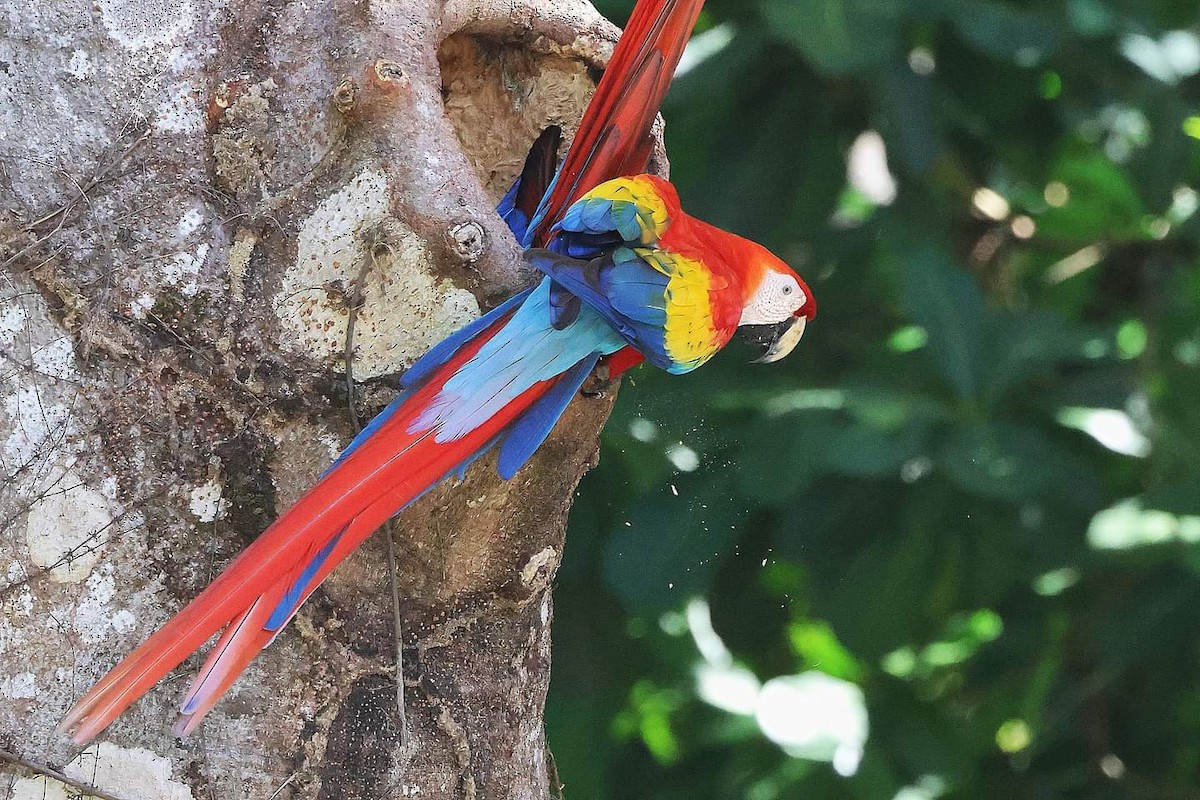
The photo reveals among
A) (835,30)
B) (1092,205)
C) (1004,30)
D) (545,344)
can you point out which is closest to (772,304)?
(545,344)

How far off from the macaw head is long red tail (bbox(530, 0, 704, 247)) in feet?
0.52

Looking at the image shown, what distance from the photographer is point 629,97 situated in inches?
41.3

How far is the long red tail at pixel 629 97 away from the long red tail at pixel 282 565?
265 millimetres

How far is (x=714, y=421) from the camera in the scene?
161cm

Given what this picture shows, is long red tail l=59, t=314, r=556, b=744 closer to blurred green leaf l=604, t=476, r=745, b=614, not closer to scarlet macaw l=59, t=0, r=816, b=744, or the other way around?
scarlet macaw l=59, t=0, r=816, b=744

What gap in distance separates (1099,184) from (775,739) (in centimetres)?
117

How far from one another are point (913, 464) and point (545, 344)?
869 mm

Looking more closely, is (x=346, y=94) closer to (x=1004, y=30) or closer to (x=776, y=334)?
(x=776, y=334)

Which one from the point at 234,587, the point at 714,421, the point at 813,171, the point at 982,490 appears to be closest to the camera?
the point at 234,587

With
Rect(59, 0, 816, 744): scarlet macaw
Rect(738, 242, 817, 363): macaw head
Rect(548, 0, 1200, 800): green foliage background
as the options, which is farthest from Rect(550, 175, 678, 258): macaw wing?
Rect(548, 0, 1200, 800): green foliage background

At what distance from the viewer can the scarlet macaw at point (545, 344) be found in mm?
814

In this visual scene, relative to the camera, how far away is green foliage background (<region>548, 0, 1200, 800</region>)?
1.54 meters

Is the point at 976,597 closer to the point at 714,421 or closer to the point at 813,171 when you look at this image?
the point at 714,421

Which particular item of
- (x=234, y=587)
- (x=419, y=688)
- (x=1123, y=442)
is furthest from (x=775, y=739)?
(x=234, y=587)
